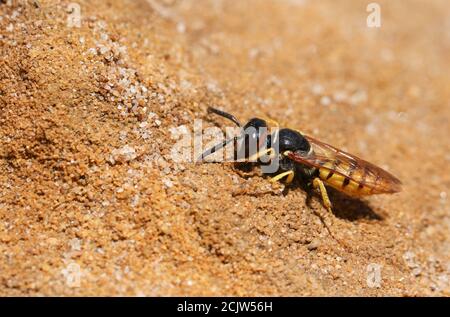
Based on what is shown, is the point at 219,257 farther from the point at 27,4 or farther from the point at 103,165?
the point at 27,4

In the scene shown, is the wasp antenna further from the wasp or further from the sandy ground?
the sandy ground

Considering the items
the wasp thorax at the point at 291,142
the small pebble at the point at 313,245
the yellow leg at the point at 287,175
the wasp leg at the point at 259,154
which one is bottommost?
the small pebble at the point at 313,245

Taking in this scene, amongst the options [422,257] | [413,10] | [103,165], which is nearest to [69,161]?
[103,165]

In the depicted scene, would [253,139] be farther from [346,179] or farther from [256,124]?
[346,179]

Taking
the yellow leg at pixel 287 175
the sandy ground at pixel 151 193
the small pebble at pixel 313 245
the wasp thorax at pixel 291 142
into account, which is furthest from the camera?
the wasp thorax at pixel 291 142

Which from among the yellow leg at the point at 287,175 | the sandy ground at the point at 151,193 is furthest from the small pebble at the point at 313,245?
the yellow leg at the point at 287,175

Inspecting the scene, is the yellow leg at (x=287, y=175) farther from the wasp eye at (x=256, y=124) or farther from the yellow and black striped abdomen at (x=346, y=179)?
the wasp eye at (x=256, y=124)

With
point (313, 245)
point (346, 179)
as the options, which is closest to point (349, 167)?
point (346, 179)

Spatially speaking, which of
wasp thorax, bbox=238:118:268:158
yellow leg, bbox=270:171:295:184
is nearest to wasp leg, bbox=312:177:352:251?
yellow leg, bbox=270:171:295:184
